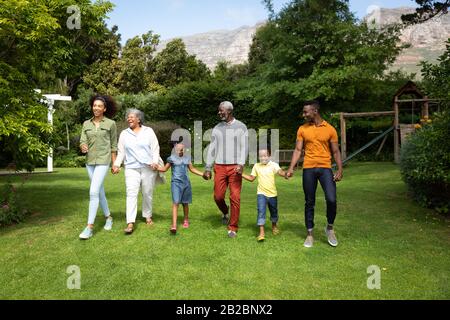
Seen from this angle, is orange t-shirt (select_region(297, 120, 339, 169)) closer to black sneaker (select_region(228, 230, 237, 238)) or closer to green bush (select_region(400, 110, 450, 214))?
black sneaker (select_region(228, 230, 237, 238))

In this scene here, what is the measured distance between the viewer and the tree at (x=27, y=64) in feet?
23.3

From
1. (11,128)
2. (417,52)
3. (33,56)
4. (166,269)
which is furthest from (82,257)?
(417,52)

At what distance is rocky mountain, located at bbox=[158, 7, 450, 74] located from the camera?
85500 millimetres

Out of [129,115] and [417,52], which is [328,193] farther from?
[417,52]

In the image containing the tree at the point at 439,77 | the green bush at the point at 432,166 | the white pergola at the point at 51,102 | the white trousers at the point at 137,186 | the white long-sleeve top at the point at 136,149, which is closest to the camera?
the white trousers at the point at 137,186

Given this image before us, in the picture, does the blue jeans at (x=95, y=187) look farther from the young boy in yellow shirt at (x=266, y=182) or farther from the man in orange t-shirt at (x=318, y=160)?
the man in orange t-shirt at (x=318, y=160)

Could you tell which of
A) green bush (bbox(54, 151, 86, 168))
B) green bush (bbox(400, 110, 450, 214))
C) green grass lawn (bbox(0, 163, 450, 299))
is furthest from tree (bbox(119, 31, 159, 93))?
green bush (bbox(400, 110, 450, 214))

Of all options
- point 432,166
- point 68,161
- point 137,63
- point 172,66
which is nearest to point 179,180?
point 432,166

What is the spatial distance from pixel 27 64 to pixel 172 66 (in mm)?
28198

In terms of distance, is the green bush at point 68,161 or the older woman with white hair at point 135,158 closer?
the older woman with white hair at point 135,158

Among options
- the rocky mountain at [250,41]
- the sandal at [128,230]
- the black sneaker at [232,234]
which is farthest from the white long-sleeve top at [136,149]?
the rocky mountain at [250,41]

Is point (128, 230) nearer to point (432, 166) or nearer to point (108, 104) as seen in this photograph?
point (108, 104)

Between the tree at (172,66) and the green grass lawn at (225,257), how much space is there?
2782cm

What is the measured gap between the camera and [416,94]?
19797 millimetres
